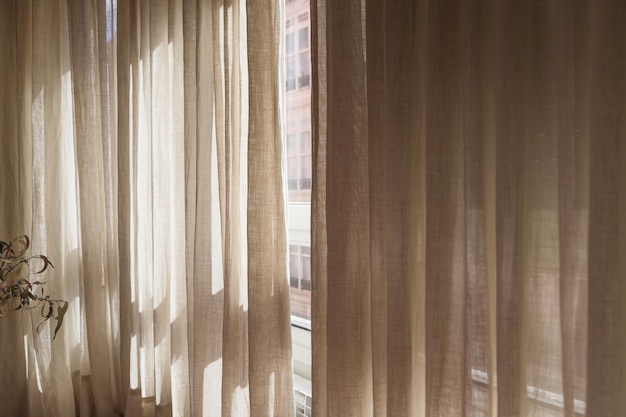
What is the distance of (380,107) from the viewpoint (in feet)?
3.31

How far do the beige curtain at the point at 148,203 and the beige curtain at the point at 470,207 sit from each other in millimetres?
214

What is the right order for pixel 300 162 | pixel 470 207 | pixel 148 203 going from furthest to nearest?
pixel 148 203
pixel 300 162
pixel 470 207

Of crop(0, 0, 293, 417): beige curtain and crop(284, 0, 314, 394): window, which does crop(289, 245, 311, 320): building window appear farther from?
crop(0, 0, 293, 417): beige curtain

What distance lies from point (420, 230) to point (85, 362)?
160 centimetres

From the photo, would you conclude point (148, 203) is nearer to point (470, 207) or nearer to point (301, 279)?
point (301, 279)

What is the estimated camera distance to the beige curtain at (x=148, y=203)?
50.9 inches

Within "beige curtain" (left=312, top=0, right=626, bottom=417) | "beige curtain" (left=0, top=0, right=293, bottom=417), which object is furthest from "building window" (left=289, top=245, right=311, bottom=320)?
"beige curtain" (left=312, top=0, right=626, bottom=417)

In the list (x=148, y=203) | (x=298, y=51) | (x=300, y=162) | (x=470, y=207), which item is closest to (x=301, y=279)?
(x=300, y=162)

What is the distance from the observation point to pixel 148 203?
173 cm

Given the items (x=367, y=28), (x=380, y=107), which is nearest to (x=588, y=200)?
(x=380, y=107)

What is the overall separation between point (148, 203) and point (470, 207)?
3.94 feet

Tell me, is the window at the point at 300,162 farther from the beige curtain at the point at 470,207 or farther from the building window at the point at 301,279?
the beige curtain at the point at 470,207

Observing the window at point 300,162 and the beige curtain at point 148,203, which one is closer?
the beige curtain at point 148,203

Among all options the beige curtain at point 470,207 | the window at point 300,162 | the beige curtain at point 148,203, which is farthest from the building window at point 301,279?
the beige curtain at point 470,207
